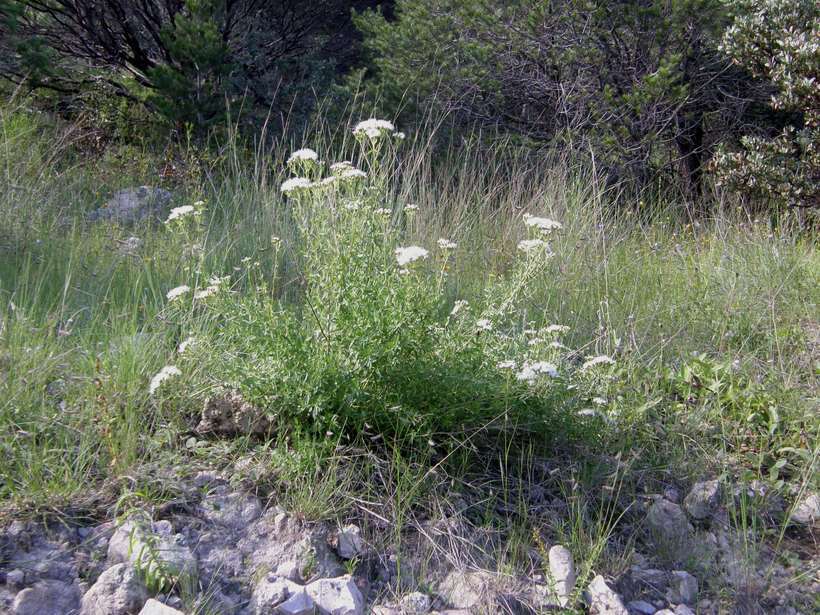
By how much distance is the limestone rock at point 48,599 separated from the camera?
1869 millimetres

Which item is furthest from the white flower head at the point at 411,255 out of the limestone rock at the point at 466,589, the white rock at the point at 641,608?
the white rock at the point at 641,608

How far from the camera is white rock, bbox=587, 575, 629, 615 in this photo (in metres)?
2.16

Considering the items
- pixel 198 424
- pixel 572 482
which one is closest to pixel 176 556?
pixel 198 424

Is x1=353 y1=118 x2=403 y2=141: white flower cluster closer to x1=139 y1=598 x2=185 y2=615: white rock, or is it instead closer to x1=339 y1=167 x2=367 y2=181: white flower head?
x1=339 y1=167 x2=367 y2=181: white flower head

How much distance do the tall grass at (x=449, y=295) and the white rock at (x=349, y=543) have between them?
2.05 feet

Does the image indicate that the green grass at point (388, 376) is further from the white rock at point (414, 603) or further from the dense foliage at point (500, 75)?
the dense foliage at point (500, 75)

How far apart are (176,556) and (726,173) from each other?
643 cm

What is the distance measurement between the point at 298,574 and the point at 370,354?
27.4 inches

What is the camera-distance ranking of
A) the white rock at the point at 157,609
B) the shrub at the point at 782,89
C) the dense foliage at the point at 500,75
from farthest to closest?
the dense foliage at the point at 500,75, the shrub at the point at 782,89, the white rock at the point at 157,609

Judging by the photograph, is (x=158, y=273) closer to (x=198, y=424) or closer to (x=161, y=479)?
(x=198, y=424)

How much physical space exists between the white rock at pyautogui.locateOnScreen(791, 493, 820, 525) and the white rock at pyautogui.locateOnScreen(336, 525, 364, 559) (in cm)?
166

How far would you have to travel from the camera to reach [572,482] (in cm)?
266

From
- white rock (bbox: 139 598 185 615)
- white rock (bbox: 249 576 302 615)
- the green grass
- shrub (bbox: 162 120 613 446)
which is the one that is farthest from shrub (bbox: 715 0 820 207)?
white rock (bbox: 139 598 185 615)

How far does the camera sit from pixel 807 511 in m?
2.81
